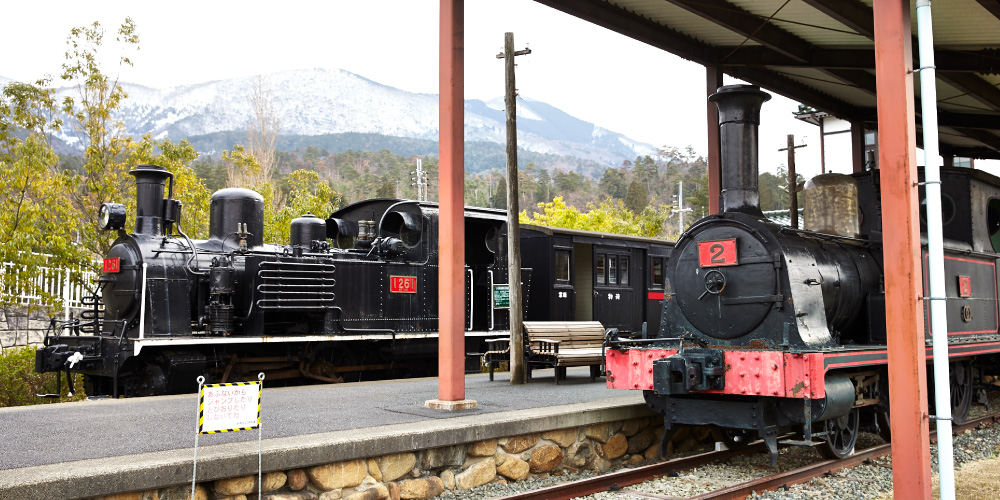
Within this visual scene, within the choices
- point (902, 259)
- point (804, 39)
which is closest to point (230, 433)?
point (902, 259)

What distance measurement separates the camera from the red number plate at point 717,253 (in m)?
7.38

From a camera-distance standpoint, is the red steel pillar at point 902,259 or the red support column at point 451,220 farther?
the red support column at point 451,220

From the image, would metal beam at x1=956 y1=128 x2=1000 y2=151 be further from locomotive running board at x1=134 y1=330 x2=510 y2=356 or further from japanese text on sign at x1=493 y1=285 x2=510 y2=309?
locomotive running board at x1=134 y1=330 x2=510 y2=356

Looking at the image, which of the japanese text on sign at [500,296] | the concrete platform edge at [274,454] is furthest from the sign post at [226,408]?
the japanese text on sign at [500,296]

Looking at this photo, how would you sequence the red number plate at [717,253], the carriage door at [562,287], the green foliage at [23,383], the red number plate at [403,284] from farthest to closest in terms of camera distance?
the carriage door at [562,287] → the red number plate at [403,284] → the green foliage at [23,383] → the red number plate at [717,253]

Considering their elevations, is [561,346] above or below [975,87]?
below

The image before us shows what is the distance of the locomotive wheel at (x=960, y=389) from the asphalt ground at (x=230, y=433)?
3.82m

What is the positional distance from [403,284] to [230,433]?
6.20 m

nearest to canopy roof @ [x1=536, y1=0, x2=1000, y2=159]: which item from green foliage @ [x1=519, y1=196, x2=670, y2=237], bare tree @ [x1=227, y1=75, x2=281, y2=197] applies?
bare tree @ [x1=227, y1=75, x2=281, y2=197]

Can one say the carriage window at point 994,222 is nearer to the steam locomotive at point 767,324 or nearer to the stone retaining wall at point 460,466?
the steam locomotive at point 767,324

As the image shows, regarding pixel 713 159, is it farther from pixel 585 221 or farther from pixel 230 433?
pixel 585 221

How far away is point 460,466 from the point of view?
6.65 meters

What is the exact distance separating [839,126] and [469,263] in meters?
20.7

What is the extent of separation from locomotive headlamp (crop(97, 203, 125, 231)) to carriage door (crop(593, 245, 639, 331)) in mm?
8189
